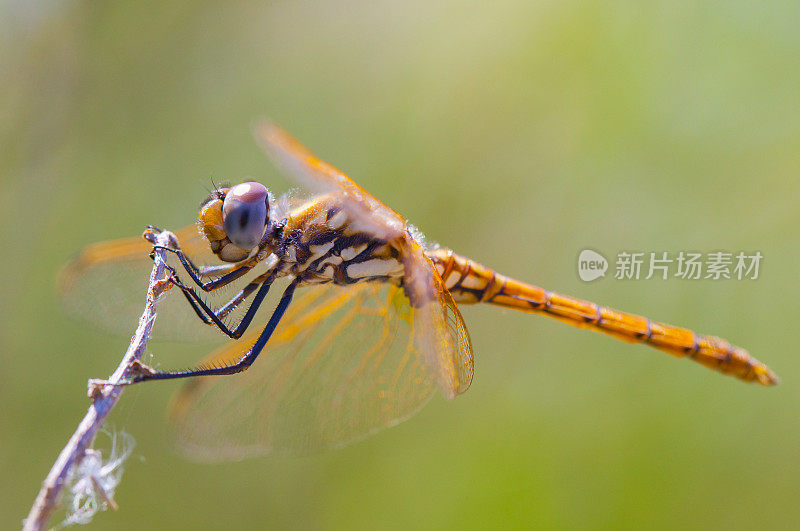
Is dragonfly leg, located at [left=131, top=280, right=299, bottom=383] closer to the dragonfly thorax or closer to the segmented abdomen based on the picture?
the dragonfly thorax

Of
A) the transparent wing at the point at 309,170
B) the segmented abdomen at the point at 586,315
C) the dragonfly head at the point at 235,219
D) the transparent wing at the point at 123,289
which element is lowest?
the transparent wing at the point at 123,289

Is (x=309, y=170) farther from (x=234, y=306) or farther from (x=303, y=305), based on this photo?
(x=303, y=305)

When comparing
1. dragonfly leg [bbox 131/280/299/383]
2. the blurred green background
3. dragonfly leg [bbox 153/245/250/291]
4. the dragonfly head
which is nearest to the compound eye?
the dragonfly head

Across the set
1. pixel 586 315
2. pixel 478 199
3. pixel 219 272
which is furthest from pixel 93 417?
pixel 478 199

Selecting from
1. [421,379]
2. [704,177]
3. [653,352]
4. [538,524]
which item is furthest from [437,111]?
[538,524]

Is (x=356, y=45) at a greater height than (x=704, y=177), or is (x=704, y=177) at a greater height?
(x=356, y=45)

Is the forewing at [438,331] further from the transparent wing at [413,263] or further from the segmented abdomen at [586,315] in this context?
the segmented abdomen at [586,315]

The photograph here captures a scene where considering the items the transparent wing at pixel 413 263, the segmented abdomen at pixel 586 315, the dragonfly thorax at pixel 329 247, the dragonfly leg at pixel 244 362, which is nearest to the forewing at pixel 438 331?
the transparent wing at pixel 413 263

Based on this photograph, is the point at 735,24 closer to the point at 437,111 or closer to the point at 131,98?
the point at 437,111
